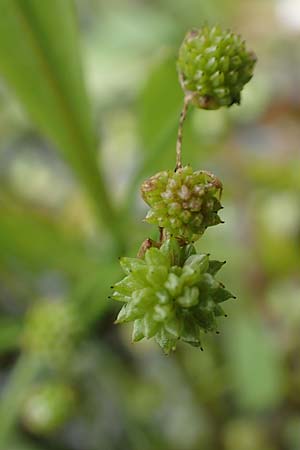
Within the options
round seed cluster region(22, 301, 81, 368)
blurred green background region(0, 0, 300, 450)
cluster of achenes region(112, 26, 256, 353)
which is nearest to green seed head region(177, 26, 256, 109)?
cluster of achenes region(112, 26, 256, 353)

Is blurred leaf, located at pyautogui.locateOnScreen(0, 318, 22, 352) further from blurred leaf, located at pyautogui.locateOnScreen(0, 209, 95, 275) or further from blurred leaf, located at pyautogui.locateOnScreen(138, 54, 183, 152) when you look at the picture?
blurred leaf, located at pyautogui.locateOnScreen(138, 54, 183, 152)

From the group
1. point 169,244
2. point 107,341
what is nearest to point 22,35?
point 169,244

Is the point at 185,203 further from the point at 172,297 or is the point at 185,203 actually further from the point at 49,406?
the point at 49,406

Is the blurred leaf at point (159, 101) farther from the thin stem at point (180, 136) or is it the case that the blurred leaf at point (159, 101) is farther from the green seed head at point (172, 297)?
the green seed head at point (172, 297)

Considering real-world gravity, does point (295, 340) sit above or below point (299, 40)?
Result: below

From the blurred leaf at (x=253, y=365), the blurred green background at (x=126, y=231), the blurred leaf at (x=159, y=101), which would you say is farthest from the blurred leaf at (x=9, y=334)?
the blurred leaf at (x=253, y=365)

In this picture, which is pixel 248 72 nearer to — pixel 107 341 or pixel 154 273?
pixel 154 273
